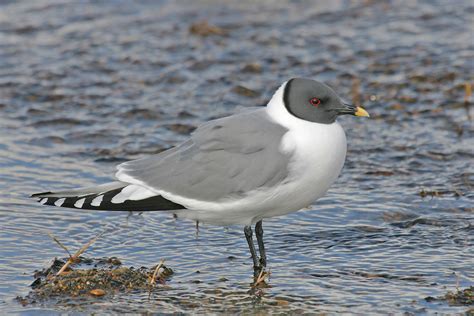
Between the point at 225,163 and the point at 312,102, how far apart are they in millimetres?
596

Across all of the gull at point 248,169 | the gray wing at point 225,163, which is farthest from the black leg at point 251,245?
the gray wing at point 225,163

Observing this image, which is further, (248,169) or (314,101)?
(314,101)

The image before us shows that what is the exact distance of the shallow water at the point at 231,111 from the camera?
5359 millimetres

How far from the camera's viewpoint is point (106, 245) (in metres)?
5.96

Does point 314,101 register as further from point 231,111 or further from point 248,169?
point 231,111

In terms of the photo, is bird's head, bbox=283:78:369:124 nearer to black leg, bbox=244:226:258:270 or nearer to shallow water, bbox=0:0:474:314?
black leg, bbox=244:226:258:270

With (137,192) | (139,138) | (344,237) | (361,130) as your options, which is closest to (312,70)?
(361,130)

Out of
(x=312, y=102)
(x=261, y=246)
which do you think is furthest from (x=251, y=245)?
(x=312, y=102)

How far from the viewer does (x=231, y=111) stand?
8.85 m

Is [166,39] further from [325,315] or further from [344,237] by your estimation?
[325,315]

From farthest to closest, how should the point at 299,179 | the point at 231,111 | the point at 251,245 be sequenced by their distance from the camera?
the point at 231,111 → the point at 251,245 → the point at 299,179

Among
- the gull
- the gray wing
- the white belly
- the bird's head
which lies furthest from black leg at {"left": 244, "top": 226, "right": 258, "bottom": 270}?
the bird's head

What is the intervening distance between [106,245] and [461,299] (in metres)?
2.19

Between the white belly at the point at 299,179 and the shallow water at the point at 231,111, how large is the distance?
39 cm
